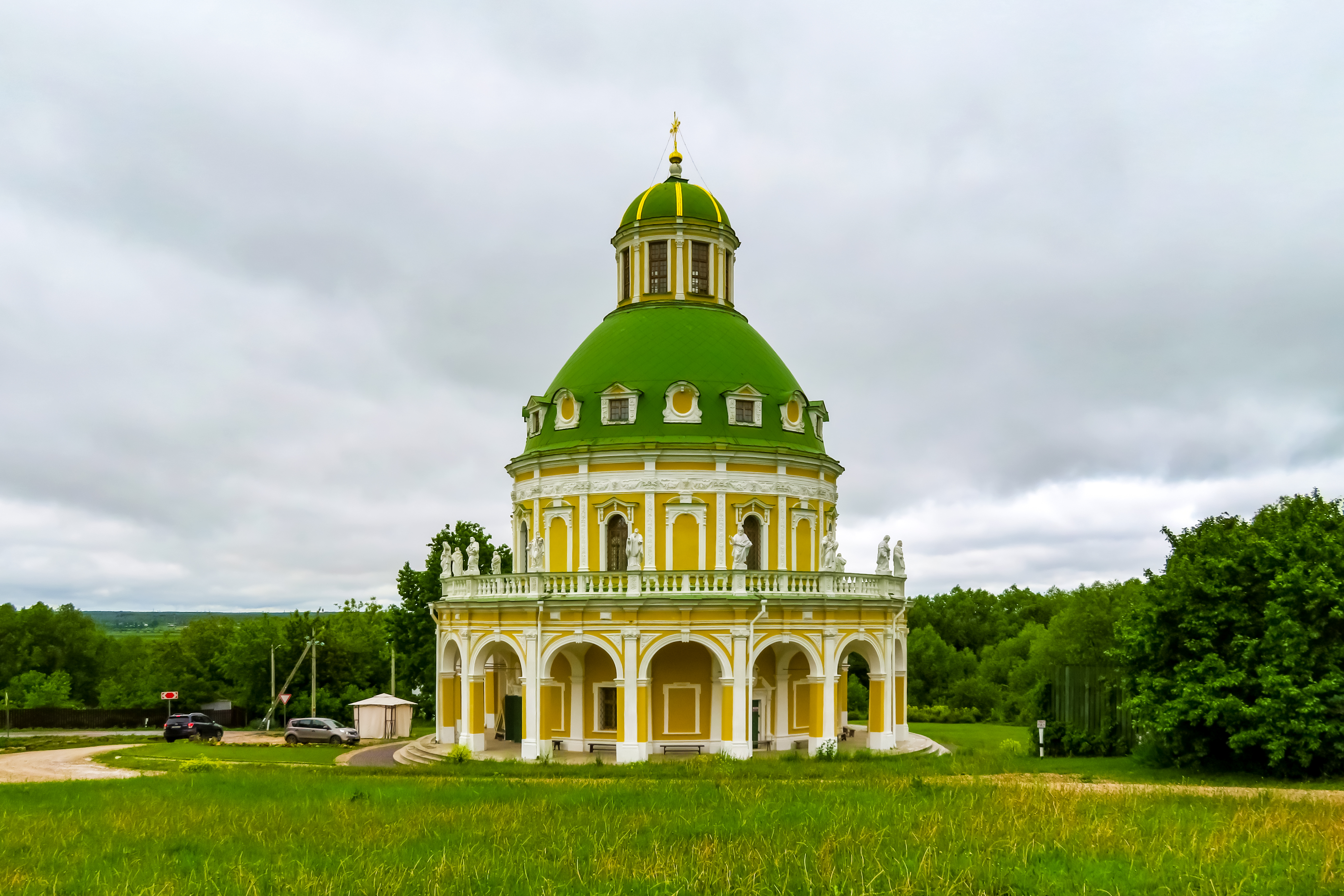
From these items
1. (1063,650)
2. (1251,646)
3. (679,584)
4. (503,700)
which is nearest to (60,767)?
(503,700)

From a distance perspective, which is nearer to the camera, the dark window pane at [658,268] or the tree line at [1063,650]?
the tree line at [1063,650]

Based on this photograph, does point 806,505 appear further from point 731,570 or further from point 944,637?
point 944,637

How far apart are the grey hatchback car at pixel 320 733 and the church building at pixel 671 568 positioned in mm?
6201

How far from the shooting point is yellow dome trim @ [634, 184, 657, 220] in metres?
39.5

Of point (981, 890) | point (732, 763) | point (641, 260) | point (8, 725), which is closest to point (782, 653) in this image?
point (732, 763)

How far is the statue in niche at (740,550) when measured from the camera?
3219 cm

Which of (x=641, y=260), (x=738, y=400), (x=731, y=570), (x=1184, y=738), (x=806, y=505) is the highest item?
(x=641, y=260)

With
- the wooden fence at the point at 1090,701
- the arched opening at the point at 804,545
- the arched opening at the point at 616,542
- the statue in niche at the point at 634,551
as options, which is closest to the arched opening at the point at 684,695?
the statue in niche at the point at 634,551

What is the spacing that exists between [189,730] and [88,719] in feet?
37.2

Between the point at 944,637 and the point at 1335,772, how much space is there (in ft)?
150

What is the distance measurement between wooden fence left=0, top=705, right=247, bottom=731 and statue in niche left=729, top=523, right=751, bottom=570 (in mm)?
31996

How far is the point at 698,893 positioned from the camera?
11.4 metres

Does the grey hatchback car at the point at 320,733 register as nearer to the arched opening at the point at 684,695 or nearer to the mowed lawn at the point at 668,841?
the arched opening at the point at 684,695

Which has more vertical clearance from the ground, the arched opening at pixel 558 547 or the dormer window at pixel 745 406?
the dormer window at pixel 745 406
